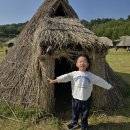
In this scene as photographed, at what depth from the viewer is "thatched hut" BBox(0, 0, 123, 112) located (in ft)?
26.0

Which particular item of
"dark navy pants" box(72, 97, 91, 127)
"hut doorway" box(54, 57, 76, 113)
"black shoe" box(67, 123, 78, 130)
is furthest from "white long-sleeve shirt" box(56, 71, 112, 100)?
"hut doorway" box(54, 57, 76, 113)

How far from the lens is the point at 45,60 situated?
26.0 feet

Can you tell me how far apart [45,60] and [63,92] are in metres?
3.80

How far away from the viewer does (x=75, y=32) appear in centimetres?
854

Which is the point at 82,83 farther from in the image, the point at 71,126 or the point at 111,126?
the point at 111,126

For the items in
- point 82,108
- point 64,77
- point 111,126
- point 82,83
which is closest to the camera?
point 82,83

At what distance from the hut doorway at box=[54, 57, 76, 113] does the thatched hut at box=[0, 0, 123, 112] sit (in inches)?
41.8

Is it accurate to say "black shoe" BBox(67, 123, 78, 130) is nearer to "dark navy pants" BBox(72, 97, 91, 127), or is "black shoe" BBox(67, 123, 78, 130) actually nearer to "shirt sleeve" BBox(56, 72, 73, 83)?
"dark navy pants" BBox(72, 97, 91, 127)

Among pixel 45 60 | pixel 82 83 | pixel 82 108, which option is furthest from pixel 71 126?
pixel 45 60

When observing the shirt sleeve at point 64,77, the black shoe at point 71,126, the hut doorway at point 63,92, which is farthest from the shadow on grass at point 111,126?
the shirt sleeve at point 64,77

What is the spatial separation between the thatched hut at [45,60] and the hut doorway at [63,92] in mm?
1061

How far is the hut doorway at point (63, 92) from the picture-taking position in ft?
31.2

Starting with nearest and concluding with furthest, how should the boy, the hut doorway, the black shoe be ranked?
the boy, the black shoe, the hut doorway

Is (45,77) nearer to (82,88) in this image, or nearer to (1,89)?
(82,88)
